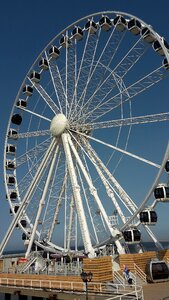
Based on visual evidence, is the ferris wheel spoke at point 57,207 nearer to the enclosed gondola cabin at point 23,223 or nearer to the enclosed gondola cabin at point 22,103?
the enclosed gondola cabin at point 23,223

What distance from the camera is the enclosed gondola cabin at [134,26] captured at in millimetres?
27500

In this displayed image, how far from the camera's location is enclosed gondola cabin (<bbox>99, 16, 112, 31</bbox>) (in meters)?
30.4

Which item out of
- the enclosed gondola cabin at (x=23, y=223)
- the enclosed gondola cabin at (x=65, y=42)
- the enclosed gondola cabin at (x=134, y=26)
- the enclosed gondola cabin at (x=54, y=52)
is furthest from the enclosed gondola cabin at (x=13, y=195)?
the enclosed gondola cabin at (x=134, y=26)

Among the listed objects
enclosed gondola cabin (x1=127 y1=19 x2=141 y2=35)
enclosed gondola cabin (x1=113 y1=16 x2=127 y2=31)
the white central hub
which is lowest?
the white central hub

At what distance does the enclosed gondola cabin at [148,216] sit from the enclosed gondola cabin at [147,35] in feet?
39.6

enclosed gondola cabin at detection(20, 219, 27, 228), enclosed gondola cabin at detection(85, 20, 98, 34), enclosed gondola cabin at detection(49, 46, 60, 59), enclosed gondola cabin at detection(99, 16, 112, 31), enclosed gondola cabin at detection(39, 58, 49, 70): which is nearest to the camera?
enclosed gondola cabin at detection(99, 16, 112, 31)

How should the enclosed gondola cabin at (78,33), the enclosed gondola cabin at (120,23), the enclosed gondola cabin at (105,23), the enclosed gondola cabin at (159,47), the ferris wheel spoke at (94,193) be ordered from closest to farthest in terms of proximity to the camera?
the ferris wheel spoke at (94,193), the enclosed gondola cabin at (159,47), the enclosed gondola cabin at (120,23), the enclosed gondola cabin at (105,23), the enclosed gondola cabin at (78,33)

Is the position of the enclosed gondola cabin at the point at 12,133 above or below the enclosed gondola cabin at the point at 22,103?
below

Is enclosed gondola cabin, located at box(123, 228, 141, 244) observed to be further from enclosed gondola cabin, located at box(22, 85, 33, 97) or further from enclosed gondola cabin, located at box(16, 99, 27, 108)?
enclosed gondola cabin, located at box(22, 85, 33, 97)

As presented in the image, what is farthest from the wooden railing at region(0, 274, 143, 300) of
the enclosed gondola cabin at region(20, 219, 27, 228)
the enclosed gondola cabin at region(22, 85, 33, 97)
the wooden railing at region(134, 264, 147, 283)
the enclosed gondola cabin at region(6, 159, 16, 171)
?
the enclosed gondola cabin at region(22, 85, 33, 97)

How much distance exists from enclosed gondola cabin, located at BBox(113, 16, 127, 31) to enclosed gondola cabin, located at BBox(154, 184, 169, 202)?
44.3ft

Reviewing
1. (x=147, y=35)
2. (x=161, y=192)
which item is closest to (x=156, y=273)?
(x=161, y=192)

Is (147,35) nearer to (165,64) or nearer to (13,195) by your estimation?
(165,64)

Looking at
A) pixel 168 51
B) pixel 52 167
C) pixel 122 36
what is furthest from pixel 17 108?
pixel 168 51
